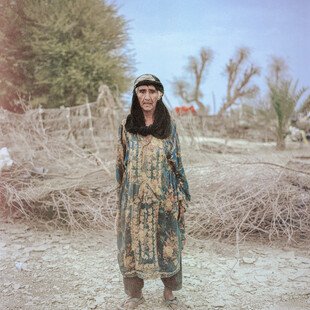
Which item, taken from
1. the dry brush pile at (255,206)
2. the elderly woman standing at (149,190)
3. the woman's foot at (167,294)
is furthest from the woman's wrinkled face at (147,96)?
the dry brush pile at (255,206)

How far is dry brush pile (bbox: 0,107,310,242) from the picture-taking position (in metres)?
4.93

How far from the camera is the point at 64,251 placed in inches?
182

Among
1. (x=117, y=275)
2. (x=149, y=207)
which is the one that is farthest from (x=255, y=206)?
(x=149, y=207)

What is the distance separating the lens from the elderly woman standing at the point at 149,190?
112 inches

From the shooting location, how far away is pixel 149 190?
2822mm

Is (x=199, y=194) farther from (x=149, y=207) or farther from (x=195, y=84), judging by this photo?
(x=195, y=84)

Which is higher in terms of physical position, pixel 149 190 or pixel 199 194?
→ pixel 149 190

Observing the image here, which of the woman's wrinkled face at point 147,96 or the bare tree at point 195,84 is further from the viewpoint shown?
the bare tree at point 195,84

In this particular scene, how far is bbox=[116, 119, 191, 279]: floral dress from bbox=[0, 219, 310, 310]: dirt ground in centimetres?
50

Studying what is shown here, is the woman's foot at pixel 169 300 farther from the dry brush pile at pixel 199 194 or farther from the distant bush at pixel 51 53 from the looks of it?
the distant bush at pixel 51 53

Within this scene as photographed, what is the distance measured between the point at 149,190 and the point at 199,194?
2.65m

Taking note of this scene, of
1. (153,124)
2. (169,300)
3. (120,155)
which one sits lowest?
(169,300)

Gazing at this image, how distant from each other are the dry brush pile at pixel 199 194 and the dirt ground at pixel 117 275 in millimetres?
283

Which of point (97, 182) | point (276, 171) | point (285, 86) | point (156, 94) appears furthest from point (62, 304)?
point (285, 86)
